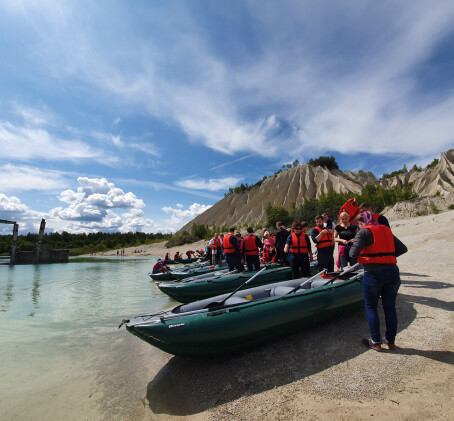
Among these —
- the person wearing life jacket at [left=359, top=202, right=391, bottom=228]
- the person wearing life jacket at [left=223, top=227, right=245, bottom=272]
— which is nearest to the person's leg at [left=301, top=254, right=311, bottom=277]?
the person wearing life jacket at [left=223, top=227, right=245, bottom=272]

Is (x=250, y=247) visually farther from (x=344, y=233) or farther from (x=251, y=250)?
(x=344, y=233)

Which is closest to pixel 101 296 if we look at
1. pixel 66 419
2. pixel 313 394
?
pixel 66 419

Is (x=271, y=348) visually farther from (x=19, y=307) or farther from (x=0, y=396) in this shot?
(x=19, y=307)

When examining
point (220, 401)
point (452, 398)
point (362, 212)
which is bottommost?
point (220, 401)

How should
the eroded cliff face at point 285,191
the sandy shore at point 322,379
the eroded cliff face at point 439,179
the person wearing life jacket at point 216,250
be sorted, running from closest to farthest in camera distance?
the sandy shore at point 322,379, the person wearing life jacket at point 216,250, the eroded cliff face at point 439,179, the eroded cliff face at point 285,191

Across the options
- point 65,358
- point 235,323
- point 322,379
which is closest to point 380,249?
point 322,379

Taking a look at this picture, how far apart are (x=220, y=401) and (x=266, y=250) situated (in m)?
6.80

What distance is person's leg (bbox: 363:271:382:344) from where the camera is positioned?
2.77 m

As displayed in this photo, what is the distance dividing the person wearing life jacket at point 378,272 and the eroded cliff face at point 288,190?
154 feet

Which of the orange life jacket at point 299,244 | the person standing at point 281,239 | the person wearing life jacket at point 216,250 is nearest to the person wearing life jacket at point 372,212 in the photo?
the orange life jacket at point 299,244

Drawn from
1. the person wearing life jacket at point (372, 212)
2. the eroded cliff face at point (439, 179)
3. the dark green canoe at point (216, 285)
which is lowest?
the dark green canoe at point (216, 285)

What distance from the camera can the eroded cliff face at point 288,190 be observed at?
4919cm

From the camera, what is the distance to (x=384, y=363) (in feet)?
8.58

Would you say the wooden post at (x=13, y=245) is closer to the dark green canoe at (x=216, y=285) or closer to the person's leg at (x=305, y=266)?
the dark green canoe at (x=216, y=285)
